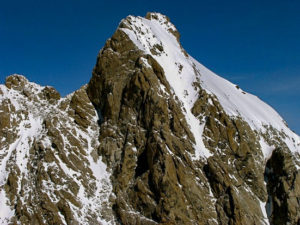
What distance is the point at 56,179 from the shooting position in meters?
46.7

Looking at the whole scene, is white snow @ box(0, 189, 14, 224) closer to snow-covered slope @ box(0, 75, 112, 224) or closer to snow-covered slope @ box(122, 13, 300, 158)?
snow-covered slope @ box(0, 75, 112, 224)

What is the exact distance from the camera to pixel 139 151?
5006 centimetres

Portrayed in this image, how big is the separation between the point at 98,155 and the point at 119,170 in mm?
4635

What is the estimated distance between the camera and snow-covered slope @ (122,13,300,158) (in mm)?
56531

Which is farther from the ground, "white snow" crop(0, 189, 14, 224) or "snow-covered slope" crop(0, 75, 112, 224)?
"snow-covered slope" crop(0, 75, 112, 224)

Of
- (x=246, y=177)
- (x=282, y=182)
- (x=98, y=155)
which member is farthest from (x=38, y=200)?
(x=282, y=182)

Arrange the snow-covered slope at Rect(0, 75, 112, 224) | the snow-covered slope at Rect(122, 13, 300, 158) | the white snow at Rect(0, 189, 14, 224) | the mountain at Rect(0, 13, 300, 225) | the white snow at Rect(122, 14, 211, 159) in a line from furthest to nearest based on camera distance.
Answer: the snow-covered slope at Rect(122, 13, 300, 158)
the white snow at Rect(122, 14, 211, 159)
the snow-covered slope at Rect(0, 75, 112, 224)
the mountain at Rect(0, 13, 300, 225)
the white snow at Rect(0, 189, 14, 224)

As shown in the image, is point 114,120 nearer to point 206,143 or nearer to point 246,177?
point 206,143

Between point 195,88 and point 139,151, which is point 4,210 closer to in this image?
point 139,151

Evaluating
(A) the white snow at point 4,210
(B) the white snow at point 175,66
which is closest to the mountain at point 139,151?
(A) the white snow at point 4,210

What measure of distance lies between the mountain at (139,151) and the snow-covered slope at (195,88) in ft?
0.88

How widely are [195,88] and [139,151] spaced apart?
50.9 feet

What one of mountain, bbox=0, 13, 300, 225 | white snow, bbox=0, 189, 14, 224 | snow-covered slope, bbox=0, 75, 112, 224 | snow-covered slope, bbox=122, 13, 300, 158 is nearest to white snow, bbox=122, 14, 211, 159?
snow-covered slope, bbox=122, 13, 300, 158

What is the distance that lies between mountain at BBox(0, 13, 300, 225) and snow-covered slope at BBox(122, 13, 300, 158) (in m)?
0.27
